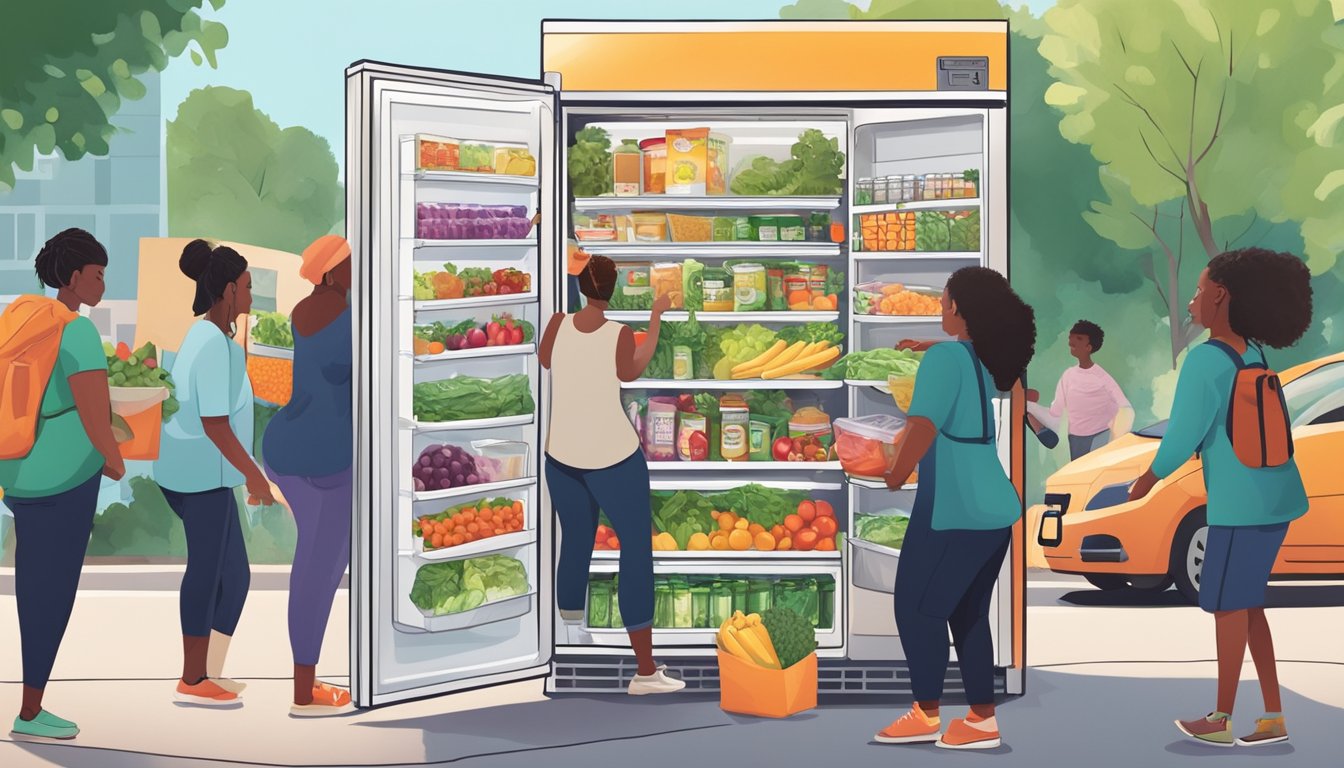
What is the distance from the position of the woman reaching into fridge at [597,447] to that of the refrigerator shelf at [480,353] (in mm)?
165

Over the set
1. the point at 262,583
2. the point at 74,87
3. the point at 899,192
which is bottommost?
the point at 262,583

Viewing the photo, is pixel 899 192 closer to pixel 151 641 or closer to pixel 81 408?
pixel 81 408

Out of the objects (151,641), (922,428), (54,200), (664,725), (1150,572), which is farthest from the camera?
(54,200)

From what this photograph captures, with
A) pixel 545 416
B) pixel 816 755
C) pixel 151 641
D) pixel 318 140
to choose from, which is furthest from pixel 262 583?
pixel 318 140

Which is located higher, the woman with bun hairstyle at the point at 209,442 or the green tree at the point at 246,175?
the green tree at the point at 246,175

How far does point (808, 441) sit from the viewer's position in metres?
7.06

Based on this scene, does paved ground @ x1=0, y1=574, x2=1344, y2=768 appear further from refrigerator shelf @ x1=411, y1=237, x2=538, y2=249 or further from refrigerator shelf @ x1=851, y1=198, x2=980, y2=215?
refrigerator shelf @ x1=851, y1=198, x2=980, y2=215

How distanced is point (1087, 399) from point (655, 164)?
15.2 ft

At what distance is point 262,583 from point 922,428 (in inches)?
241

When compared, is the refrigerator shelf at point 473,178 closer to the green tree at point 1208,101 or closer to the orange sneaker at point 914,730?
the orange sneaker at point 914,730

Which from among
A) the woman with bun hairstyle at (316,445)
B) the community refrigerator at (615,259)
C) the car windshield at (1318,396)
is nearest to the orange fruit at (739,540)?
the community refrigerator at (615,259)

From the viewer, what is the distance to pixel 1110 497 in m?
9.13

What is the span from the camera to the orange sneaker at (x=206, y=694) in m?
6.52

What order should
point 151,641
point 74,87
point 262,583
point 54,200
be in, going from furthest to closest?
point 54,200
point 74,87
point 262,583
point 151,641
